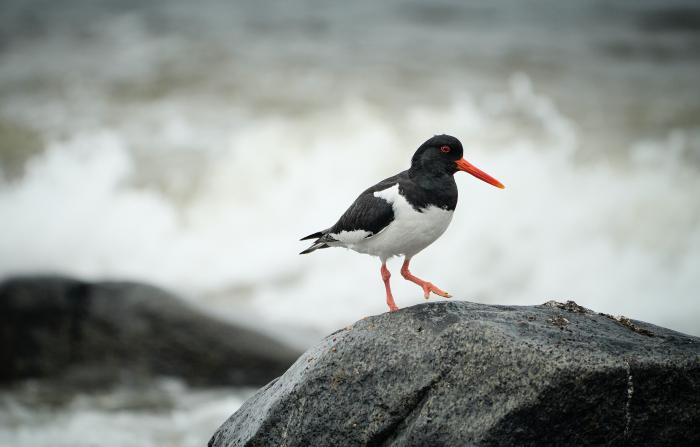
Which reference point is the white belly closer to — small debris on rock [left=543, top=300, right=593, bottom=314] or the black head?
the black head

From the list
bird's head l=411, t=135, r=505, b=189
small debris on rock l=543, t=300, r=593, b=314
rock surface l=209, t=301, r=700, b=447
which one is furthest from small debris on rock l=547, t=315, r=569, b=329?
bird's head l=411, t=135, r=505, b=189

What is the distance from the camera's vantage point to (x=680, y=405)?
4.87 m

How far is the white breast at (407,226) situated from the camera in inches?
220

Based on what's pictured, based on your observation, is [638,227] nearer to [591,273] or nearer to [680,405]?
[591,273]

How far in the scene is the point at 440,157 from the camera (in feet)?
18.9

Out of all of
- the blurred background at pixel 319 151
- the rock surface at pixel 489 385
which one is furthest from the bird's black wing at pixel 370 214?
the blurred background at pixel 319 151

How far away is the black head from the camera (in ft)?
18.8

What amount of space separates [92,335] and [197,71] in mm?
11642

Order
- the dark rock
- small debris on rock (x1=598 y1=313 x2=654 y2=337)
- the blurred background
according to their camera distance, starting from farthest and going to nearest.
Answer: the blurred background → the dark rock → small debris on rock (x1=598 y1=313 x2=654 y2=337)

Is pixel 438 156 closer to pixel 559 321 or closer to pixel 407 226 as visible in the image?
pixel 407 226

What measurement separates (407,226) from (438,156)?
0.60m

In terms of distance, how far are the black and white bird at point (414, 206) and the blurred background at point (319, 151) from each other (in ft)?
17.1

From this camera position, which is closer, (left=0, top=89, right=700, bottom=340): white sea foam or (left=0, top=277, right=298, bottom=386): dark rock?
(left=0, top=277, right=298, bottom=386): dark rock

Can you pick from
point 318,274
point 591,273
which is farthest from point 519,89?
point 318,274
